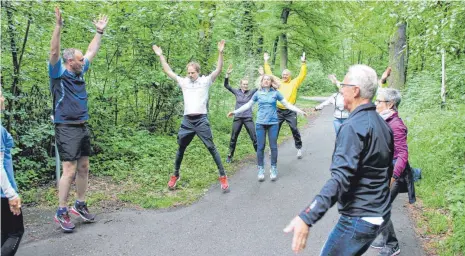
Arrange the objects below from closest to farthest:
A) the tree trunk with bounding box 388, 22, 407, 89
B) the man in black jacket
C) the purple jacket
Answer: the man in black jacket < the purple jacket < the tree trunk with bounding box 388, 22, 407, 89

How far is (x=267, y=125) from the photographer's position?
754 centimetres

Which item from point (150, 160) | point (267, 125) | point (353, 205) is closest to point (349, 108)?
point (353, 205)

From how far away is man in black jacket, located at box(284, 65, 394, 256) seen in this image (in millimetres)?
2623

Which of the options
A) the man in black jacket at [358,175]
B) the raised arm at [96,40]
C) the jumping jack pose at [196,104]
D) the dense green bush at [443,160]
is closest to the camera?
the man in black jacket at [358,175]

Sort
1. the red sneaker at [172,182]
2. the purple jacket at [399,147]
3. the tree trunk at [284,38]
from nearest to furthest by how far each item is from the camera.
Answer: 1. the purple jacket at [399,147]
2. the red sneaker at [172,182]
3. the tree trunk at [284,38]

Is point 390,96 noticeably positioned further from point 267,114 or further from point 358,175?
point 267,114

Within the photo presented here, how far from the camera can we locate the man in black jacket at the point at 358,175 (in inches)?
103

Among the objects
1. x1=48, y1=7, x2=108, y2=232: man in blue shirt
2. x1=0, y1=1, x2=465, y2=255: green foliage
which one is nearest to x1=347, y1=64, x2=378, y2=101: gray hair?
x1=0, y1=1, x2=465, y2=255: green foliage

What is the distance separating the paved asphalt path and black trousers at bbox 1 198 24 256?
3.01 feet

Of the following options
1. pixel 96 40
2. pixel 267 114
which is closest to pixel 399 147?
pixel 267 114

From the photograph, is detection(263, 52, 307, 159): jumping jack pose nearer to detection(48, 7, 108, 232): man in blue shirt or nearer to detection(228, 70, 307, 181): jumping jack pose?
detection(228, 70, 307, 181): jumping jack pose

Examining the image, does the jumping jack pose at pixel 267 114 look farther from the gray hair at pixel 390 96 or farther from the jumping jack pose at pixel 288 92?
the gray hair at pixel 390 96

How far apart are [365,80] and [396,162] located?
198cm

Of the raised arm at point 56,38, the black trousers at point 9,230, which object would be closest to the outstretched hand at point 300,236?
the black trousers at point 9,230
